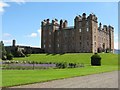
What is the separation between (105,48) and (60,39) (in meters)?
16.9

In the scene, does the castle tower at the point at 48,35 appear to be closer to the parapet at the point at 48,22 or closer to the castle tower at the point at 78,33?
the parapet at the point at 48,22

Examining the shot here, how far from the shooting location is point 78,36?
100m

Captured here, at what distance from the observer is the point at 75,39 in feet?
332

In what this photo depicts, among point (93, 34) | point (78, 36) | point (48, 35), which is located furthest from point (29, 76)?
point (48, 35)

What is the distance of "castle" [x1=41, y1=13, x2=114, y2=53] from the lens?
9706 centimetres

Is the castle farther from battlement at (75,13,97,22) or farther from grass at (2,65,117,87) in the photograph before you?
grass at (2,65,117,87)

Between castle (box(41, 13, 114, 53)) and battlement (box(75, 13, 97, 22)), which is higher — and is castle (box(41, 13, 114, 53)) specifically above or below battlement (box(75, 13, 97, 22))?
below

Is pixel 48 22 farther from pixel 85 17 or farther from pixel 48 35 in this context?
pixel 85 17

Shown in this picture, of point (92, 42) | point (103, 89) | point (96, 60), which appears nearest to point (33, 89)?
point (103, 89)

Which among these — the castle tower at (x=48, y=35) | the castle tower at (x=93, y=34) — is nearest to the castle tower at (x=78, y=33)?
the castle tower at (x=93, y=34)

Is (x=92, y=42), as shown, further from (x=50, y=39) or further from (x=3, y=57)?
(x=3, y=57)

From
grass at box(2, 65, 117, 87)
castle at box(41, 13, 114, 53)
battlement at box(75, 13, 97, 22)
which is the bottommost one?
grass at box(2, 65, 117, 87)

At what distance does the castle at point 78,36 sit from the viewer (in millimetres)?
97062

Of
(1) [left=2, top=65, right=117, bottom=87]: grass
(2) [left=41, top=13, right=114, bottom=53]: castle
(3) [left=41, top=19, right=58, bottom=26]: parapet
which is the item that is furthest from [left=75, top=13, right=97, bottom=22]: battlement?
(1) [left=2, top=65, right=117, bottom=87]: grass
